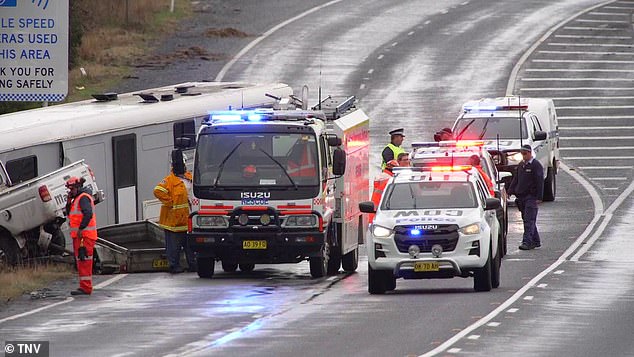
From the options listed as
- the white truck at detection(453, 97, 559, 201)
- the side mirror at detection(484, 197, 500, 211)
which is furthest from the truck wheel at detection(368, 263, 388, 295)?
the white truck at detection(453, 97, 559, 201)

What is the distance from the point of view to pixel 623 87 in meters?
54.5

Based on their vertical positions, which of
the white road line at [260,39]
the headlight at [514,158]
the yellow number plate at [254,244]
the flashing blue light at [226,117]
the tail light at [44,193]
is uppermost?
the white road line at [260,39]

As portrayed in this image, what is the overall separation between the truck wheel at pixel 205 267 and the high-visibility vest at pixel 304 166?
195 cm

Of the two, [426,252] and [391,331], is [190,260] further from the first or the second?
[391,331]

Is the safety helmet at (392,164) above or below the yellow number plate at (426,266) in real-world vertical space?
above

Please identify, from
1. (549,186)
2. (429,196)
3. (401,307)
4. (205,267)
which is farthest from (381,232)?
(549,186)

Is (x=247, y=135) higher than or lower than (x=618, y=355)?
higher

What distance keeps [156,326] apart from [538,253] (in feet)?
37.6

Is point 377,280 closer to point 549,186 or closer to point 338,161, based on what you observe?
point 338,161

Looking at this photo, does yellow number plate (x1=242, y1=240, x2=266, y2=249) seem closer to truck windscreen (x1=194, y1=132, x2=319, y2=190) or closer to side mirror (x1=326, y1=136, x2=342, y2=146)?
truck windscreen (x1=194, y1=132, x2=319, y2=190)

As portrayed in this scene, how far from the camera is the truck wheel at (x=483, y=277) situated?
23375 millimetres

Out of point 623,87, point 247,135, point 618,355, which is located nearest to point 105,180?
point 247,135

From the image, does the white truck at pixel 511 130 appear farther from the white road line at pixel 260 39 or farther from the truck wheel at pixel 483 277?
the white road line at pixel 260 39

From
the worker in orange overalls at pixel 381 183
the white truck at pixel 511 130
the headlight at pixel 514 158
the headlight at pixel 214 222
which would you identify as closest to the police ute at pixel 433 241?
the worker in orange overalls at pixel 381 183
